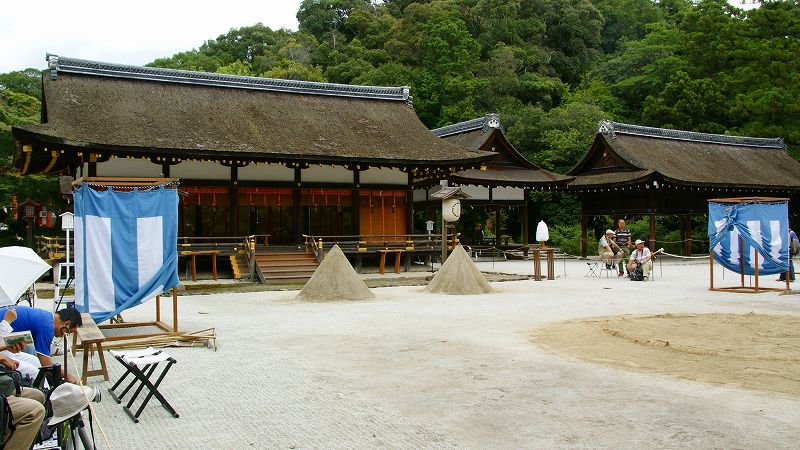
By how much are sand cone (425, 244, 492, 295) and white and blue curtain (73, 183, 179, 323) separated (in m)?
7.92

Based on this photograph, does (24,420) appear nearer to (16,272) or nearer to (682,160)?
(16,272)

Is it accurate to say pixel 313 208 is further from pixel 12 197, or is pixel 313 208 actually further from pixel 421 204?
pixel 12 197

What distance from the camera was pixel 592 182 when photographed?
101ft

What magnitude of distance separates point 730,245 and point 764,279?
399cm

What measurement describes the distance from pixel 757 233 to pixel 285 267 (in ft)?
43.6

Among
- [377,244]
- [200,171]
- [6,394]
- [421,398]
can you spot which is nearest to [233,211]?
[200,171]

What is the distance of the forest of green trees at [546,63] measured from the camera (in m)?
38.3

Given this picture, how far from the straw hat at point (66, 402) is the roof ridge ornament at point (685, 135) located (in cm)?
3010

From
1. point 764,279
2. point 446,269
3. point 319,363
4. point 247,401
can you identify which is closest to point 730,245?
point 764,279

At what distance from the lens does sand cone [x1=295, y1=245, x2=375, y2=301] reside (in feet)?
46.6

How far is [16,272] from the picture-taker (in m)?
6.21

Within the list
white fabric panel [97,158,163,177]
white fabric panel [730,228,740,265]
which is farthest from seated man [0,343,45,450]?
white fabric panel [97,158,163,177]

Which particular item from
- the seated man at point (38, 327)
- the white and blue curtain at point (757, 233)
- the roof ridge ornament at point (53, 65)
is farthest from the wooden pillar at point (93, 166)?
the white and blue curtain at point (757, 233)

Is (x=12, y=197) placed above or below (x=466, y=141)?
below
